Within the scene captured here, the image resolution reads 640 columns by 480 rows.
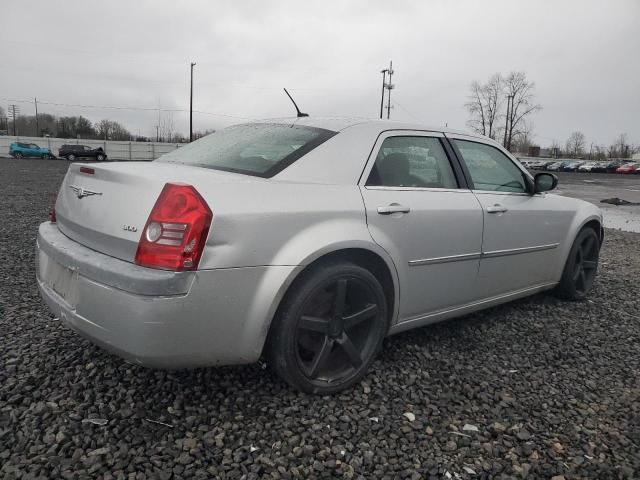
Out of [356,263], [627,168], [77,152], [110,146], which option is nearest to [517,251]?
[356,263]

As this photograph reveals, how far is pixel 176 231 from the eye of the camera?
6.48 ft

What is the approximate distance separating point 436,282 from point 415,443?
1.05 m

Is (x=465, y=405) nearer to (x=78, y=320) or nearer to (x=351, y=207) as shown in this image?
(x=351, y=207)

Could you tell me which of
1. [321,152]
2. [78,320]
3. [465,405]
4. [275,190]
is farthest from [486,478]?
[78,320]

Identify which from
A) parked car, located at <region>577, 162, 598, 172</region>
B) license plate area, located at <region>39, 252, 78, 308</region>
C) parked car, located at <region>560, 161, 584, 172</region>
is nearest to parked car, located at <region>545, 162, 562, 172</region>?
parked car, located at <region>560, 161, 584, 172</region>

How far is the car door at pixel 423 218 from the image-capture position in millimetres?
2641

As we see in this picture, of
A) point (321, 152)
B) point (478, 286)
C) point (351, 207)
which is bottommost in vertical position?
point (478, 286)

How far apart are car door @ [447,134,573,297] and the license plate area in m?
2.38

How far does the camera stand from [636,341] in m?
3.45

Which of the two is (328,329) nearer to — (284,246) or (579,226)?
(284,246)

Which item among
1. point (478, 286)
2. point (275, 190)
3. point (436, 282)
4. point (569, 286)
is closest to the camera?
point (275, 190)

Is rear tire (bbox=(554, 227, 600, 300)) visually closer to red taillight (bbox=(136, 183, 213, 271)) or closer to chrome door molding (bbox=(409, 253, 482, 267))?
chrome door molding (bbox=(409, 253, 482, 267))

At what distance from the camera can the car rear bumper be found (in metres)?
1.96

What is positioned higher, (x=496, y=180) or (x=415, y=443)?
(x=496, y=180)
